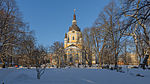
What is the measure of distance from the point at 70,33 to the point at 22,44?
5424 cm

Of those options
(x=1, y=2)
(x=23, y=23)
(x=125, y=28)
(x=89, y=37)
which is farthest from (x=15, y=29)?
(x=89, y=37)

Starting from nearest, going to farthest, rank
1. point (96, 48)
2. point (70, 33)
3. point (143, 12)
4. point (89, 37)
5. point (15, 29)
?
point (143, 12) < point (15, 29) < point (96, 48) < point (89, 37) < point (70, 33)

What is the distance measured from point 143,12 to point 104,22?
1579 cm

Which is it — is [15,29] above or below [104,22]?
below

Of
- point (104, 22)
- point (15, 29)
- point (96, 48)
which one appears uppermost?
point (104, 22)

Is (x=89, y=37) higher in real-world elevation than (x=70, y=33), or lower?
lower

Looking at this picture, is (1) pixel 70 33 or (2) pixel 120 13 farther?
(1) pixel 70 33

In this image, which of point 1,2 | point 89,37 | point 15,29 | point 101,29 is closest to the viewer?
point 1,2

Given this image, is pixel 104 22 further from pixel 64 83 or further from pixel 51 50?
pixel 51 50

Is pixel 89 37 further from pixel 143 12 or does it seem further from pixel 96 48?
pixel 143 12

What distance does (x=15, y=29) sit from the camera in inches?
663

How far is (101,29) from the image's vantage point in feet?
68.3

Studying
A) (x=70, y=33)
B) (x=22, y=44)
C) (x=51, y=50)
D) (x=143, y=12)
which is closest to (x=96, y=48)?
(x=22, y=44)

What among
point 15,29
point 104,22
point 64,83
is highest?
point 104,22
